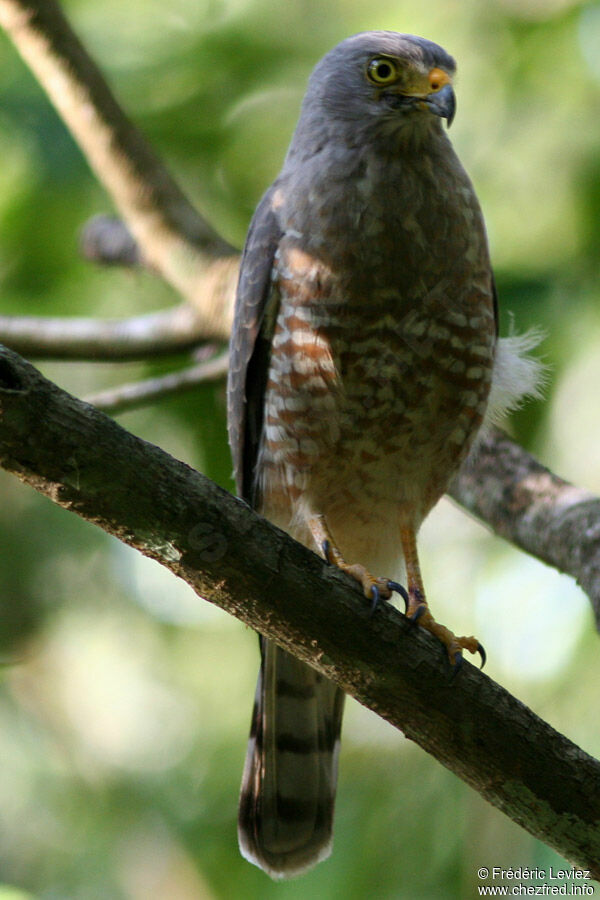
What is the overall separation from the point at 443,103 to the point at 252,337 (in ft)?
3.53

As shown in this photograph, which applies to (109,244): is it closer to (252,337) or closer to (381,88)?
(252,337)

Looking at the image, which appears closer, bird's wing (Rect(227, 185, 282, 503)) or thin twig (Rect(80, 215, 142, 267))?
bird's wing (Rect(227, 185, 282, 503))

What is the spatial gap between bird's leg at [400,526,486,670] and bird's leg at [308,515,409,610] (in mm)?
69

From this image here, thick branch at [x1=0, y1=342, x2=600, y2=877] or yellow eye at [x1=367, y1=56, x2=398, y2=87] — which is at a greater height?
yellow eye at [x1=367, y1=56, x2=398, y2=87]

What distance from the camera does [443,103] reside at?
11.4 feet

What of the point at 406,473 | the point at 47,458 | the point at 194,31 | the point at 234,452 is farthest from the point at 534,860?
the point at 194,31

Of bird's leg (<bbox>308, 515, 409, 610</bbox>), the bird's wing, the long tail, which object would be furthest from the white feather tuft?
the long tail

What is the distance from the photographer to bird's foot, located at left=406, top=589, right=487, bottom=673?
289 centimetres

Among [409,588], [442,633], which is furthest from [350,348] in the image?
[442,633]

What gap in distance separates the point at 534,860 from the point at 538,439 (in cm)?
192

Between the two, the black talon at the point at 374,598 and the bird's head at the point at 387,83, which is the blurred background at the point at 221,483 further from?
the black talon at the point at 374,598

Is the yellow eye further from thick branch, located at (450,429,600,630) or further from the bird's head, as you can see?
thick branch, located at (450,429,600,630)

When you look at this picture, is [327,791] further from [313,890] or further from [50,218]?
[50,218]

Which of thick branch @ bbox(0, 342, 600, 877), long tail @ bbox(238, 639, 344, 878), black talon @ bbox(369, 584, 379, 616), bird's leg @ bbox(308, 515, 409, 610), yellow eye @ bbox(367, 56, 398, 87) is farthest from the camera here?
long tail @ bbox(238, 639, 344, 878)
